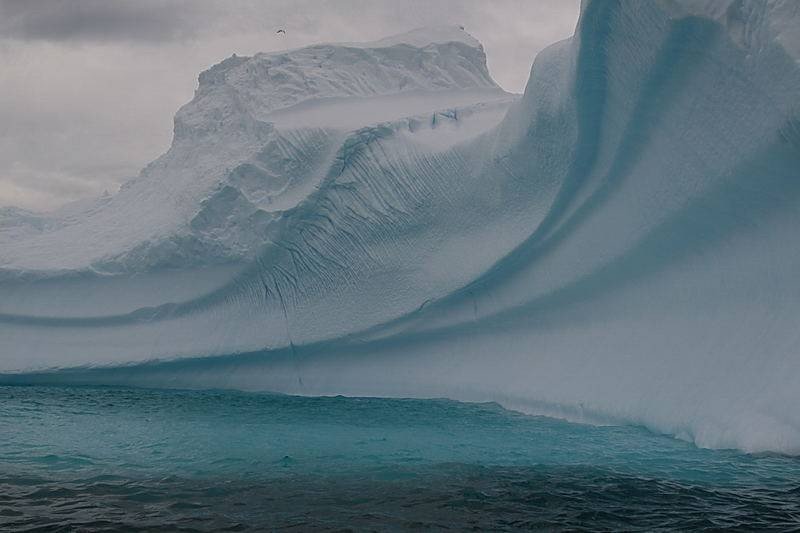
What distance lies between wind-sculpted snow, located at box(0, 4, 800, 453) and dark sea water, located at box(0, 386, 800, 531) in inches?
39.0

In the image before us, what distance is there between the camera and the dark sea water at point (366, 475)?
4.79 metres

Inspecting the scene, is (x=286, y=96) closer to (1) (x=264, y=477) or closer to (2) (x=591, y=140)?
(2) (x=591, y=140)

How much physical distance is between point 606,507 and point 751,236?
3469 mm

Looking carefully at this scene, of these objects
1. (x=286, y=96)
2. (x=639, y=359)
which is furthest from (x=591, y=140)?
(x=286, y=96)

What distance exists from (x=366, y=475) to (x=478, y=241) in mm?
4618

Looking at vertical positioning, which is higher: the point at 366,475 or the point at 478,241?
the point at 478,241

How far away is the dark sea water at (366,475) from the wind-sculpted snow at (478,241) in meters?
0.99

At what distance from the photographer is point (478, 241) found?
1007cm

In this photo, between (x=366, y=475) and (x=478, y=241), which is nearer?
(x=366, y=475)

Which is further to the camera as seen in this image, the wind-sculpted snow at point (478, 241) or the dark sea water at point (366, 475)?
the wind-sculpted snow at point (478, 241)

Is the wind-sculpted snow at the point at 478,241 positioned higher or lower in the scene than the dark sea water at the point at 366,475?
higher

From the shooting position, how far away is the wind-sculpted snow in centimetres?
704

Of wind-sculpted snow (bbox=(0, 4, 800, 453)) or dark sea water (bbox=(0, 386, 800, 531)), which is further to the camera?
wind-sculpted snow (bbox=(0, 4, 800, 453))

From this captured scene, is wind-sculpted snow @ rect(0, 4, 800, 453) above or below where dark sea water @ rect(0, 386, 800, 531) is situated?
above
